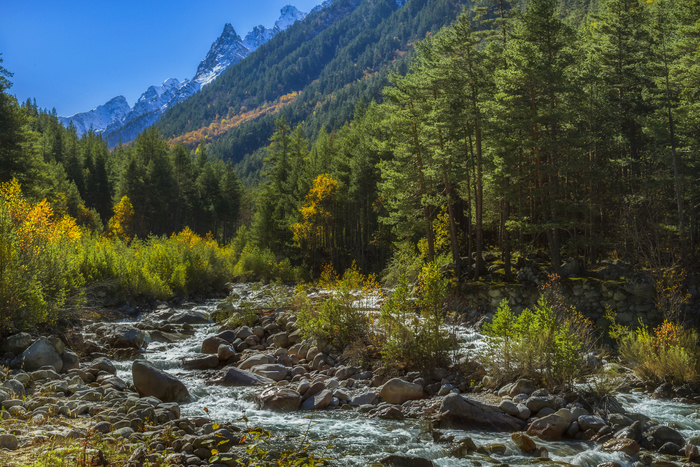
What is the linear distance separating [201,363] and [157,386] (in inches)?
118

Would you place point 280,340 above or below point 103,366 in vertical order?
below

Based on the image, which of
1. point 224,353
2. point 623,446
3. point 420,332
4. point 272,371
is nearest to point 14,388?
point 272,371

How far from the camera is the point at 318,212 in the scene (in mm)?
33781

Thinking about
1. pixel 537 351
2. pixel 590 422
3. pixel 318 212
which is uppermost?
pixel 318 212

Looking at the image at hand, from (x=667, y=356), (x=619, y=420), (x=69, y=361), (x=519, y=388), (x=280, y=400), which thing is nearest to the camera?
(x=619, y=420)

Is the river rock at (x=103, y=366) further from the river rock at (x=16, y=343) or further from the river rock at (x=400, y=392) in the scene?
the river rock at (x=400, y=392)

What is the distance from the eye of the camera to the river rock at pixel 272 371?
9.86 metres

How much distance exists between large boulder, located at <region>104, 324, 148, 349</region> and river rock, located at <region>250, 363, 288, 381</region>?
14.3 ft

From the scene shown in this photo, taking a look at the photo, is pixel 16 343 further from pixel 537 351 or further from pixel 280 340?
pixel 537 351

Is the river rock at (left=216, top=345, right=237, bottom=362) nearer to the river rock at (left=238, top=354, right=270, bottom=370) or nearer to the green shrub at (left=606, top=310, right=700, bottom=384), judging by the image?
the river rock at (left=238, top=354, right=270, bottom=370)

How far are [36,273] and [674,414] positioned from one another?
1342 centimetres

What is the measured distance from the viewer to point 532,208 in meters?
A: 19.4

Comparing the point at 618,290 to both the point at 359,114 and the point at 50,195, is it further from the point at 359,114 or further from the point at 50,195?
the point at 50,195

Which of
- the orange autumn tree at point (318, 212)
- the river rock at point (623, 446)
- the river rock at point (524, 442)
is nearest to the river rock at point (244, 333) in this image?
the river rock at point (524, 442)
